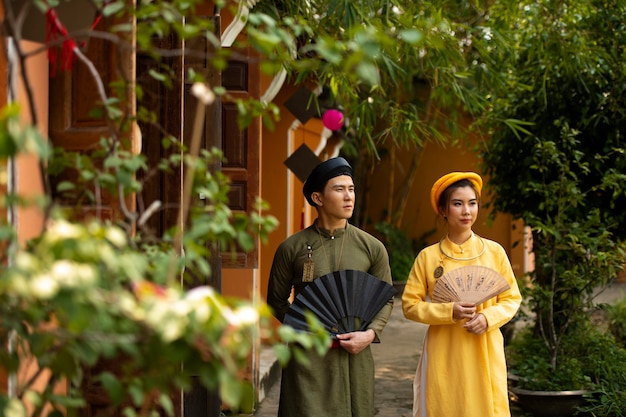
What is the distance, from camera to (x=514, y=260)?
1873cm

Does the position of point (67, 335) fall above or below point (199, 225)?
below

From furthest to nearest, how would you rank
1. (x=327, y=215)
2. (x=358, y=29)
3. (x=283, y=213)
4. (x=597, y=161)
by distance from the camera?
1. (x=283, y=213)
2. (x=597, y=161)
3. (x=327, y=215)
4. (x=358, y=29)

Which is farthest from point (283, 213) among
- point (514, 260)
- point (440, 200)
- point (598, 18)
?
point (514, 260)

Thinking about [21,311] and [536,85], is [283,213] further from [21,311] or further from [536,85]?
[21,311]

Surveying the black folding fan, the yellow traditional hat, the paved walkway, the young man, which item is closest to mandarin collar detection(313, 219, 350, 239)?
the young man

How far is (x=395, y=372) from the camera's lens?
974 cm

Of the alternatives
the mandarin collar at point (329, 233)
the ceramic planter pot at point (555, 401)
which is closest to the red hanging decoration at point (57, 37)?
the mandarin collar at point (329, 233)

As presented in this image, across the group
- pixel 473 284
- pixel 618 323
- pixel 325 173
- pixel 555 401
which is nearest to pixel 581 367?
pixel 555 401

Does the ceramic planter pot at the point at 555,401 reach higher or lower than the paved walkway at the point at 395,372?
higher

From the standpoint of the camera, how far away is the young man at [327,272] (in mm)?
4805

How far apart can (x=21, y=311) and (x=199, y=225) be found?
558mm

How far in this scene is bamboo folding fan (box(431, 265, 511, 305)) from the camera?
15.9ft

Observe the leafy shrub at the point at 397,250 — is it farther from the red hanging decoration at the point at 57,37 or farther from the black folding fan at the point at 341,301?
the red hanging decoration at the point at 57,37

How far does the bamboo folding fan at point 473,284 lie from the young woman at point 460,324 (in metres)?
0.06
